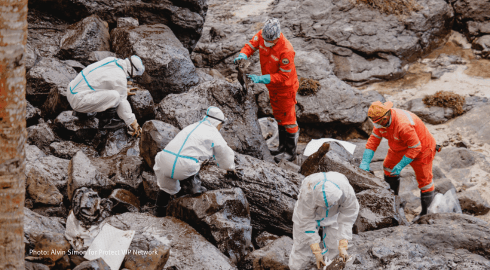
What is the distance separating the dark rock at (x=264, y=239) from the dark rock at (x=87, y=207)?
70.8 inches

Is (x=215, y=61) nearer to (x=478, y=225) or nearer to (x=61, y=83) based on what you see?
(x=61, y=83)

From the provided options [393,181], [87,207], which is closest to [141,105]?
[87,207]

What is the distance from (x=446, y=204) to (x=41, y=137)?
5945 mm

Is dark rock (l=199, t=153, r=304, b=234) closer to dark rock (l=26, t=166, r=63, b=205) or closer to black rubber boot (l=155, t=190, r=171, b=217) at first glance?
black rubber boot (l=155, t=190, r=171, b=217)

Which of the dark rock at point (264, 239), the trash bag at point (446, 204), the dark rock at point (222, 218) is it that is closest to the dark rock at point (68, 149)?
the dark rock at point (222, 218)

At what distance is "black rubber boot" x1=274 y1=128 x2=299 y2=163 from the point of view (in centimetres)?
673

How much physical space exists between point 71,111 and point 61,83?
704mm

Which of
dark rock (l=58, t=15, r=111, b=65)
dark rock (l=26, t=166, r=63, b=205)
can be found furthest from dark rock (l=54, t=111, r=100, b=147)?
dark rock (l=58, t=15, r=111, b=65)

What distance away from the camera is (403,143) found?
5062 mm

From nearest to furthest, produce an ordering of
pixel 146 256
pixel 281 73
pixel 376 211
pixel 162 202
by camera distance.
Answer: pixel 146 256, pixel 162 202, pixel 376 211, pixel 281 73

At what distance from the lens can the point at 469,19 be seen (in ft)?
35.8

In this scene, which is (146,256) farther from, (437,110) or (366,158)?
(437,110)

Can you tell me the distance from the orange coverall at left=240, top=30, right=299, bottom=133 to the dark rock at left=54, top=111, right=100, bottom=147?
2692 millimetres

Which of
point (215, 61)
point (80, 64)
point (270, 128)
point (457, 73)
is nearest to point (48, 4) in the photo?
point (80, 64)
